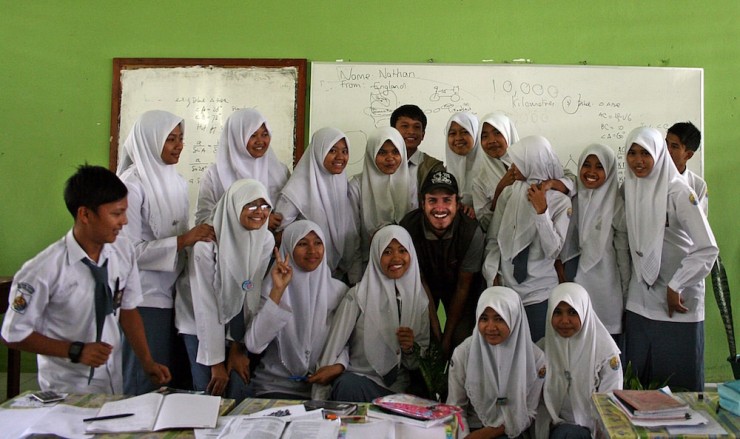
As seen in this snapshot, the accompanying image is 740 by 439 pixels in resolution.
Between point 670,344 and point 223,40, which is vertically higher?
point 223,40

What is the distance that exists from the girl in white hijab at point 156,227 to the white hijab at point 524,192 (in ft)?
4.12

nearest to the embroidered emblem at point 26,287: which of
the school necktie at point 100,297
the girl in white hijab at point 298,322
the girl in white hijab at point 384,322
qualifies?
the school necktie at point 100,297

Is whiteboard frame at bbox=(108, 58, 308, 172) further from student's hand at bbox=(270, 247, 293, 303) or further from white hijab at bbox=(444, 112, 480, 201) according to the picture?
student's hand at bbox=(270, 247, 293, 303)

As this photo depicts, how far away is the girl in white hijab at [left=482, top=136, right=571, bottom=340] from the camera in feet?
9.34

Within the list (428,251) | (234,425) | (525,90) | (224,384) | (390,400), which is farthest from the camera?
(525,90)

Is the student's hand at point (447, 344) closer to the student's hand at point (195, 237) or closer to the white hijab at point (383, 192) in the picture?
the white hijab at point (383, 192)

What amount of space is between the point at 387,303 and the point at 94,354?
47.3 inches

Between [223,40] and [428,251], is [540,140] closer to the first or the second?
[428,251]

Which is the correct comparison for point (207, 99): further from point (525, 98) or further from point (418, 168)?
point (525, 98)

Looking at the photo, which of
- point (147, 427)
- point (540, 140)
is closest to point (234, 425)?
point (147, 427)

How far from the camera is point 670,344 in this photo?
2900 mm

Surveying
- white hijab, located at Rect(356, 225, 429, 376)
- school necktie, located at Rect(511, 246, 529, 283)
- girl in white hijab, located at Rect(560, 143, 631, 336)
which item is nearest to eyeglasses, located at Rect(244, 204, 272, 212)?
white hijab, located at Rect(356, 225, 429, 376)

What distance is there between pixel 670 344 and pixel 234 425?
2063mm

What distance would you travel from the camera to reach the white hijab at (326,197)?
298cm
